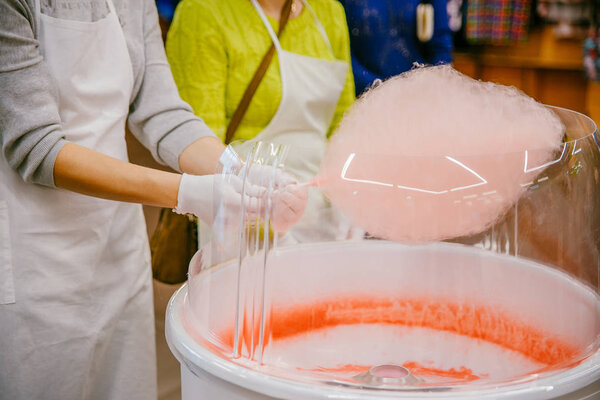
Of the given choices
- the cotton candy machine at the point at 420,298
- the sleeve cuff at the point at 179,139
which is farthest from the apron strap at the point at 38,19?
the cotton candy machine at the point at 420,298

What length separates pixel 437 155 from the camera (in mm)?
982

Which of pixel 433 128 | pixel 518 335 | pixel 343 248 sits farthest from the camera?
pixel 343 248

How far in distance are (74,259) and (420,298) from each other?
27.4 inches

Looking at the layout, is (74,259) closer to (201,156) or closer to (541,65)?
(201,156)

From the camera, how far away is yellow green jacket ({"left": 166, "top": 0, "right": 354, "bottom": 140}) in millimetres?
1690

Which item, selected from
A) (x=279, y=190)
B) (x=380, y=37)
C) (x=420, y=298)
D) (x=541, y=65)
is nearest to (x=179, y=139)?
(x=279, y=190)

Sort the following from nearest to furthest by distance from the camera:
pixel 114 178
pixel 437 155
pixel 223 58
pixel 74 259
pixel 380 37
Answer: pixel 437 155 < pixel 114 178 < pixel 74 259 < pixel 223 58 < pixel 380 37

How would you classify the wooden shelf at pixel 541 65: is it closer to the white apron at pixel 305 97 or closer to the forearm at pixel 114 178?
the white apron at pixel 305 97

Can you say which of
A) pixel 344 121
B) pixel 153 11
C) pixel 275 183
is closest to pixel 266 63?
pixel 153 11

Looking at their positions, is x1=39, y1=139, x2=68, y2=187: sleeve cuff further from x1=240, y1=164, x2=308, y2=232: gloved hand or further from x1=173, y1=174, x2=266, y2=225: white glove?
x1=240, y1=164, x2=308, y2=232: gloved hand

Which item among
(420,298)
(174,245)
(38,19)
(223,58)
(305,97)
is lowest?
(174,245)

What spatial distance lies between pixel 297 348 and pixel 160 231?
0.81 m

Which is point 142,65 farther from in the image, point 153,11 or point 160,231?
point 160,231

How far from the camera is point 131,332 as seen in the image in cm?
150
